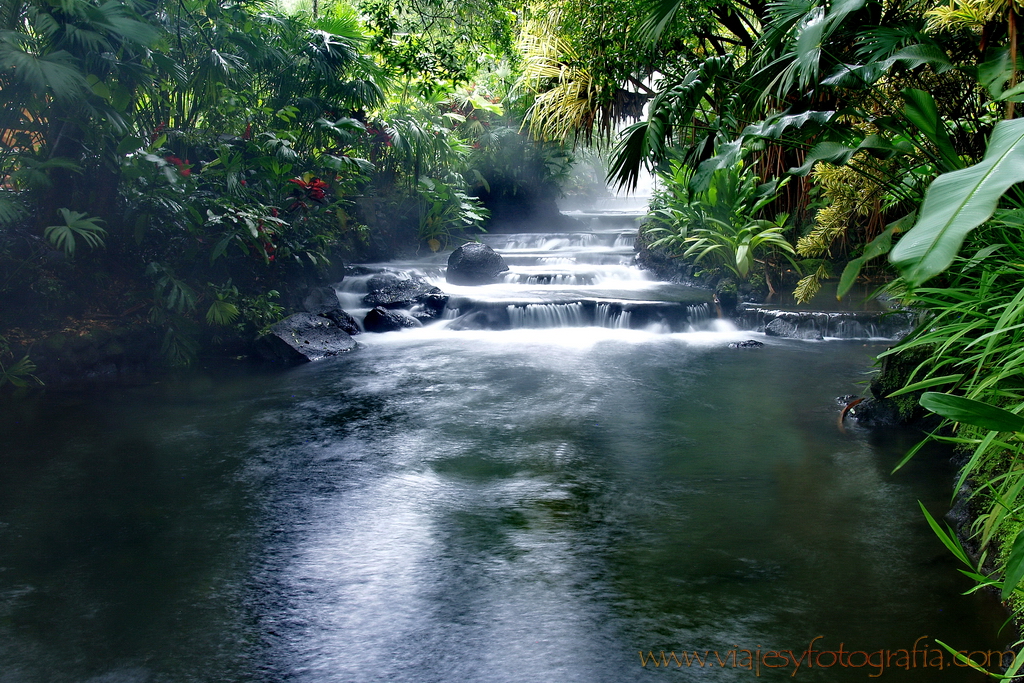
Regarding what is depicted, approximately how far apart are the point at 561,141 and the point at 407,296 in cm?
346

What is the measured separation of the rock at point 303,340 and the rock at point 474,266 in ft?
10.4

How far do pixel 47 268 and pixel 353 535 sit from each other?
5.10m

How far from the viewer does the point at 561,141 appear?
36.5 feet

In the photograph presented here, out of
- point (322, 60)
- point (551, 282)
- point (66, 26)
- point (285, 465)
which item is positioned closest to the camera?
point (285, 465)

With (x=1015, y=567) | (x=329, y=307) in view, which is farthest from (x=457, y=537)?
(x=329, y=307)

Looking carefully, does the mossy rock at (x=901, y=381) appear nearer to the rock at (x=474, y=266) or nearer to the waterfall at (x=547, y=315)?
the waterfall at (x=547, y=315)

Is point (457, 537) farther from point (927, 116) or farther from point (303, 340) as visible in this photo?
point (303, 340)

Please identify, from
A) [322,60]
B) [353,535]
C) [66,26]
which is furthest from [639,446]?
[322,60]

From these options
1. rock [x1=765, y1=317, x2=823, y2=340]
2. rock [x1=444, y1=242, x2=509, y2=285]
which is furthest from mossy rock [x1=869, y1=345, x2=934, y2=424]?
rock [x1=444, y1=242, x2=509, y2=285]

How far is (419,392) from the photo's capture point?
21.0 ft

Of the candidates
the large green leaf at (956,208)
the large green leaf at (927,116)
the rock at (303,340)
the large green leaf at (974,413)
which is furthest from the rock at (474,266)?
the large green leaf at (956,208)

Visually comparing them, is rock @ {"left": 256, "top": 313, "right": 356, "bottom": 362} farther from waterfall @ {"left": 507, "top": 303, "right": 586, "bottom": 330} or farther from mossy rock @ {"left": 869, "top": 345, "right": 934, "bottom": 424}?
mossy rock @ {"left": 869, "top": 345, "right": 934, "bottom": 424}

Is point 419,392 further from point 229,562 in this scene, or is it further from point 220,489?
point 229,562

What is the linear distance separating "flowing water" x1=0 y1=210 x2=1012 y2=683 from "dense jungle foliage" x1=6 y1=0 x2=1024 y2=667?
56 cm
